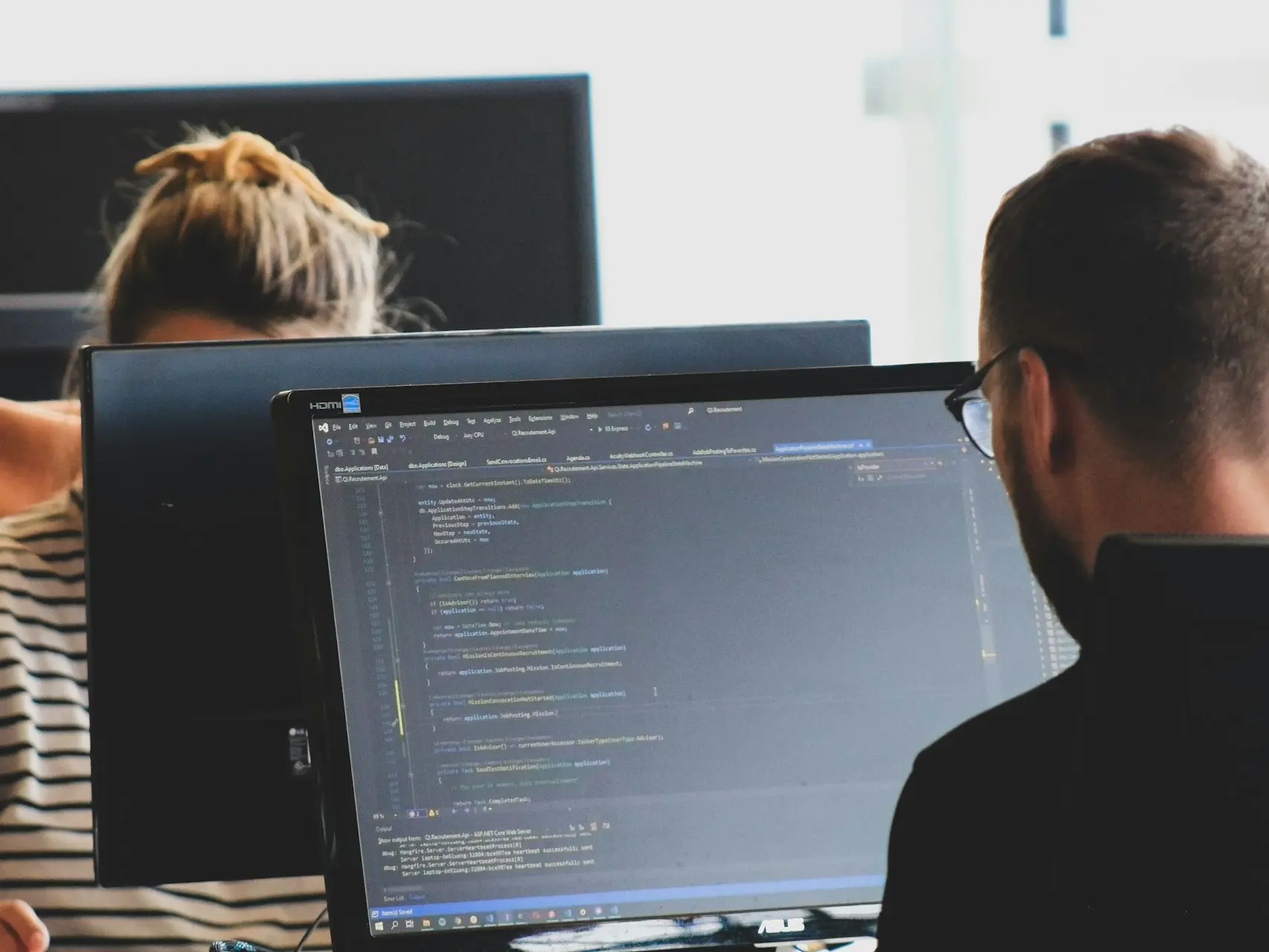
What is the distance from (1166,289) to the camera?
0.75 m

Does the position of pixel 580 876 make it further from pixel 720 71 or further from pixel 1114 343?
pixel 720 71

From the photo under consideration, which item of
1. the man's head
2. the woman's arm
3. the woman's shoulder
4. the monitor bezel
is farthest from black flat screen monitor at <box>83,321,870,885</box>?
the man's head

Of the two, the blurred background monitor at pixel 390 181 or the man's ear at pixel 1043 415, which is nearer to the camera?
the man's ear at pixel 1043 415

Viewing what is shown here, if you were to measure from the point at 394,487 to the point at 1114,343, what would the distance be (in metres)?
0.46

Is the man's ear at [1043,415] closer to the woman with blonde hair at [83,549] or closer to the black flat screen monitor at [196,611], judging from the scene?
the black flat screen monitor at [196,611]

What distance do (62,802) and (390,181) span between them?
174cm

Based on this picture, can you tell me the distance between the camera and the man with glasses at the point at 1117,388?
2.43 feet

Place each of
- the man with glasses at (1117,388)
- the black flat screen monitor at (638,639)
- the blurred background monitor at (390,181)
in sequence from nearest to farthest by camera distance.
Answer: the man with glasses at (1117,388) < the black flat screen monitor at (638,639) < the blurred background monitor at (390,181)

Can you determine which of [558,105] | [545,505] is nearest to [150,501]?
[545,505]

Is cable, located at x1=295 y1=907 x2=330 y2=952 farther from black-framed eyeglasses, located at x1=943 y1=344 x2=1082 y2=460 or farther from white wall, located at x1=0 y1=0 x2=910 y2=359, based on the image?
white wall, located at x1=0 y1=0 x2=910 y2=359

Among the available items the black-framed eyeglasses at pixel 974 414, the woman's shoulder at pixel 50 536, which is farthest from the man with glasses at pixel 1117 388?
the woman's shoulder at pixel 50 536

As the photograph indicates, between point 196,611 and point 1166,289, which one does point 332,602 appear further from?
point 1166,289

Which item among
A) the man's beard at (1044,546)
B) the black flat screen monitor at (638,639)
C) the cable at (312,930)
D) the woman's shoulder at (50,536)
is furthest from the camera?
the woman's shoulder at (50,536)

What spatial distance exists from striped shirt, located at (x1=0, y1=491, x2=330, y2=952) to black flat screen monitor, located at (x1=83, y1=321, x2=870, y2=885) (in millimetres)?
167
